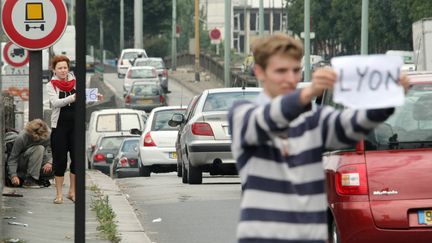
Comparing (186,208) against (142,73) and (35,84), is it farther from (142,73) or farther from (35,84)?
(142,73)

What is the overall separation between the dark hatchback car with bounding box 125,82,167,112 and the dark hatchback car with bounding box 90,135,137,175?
2261 cm

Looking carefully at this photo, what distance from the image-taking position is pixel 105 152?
34.0 meters

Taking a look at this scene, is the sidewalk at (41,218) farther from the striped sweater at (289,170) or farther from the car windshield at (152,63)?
the car windshield at (152,63)

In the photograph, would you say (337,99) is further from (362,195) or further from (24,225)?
(24,225)

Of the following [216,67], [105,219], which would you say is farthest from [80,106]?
[216,67]

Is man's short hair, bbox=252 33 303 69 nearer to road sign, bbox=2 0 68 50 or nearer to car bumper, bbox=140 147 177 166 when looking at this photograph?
road sign, bbox=2 0 68 50

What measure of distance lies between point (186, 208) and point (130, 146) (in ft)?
48.9

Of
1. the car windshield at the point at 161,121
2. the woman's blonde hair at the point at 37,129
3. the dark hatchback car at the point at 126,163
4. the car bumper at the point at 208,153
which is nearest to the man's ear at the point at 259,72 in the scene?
the woman's blonde hair at the point at 37,129

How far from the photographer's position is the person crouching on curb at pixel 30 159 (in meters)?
17.8

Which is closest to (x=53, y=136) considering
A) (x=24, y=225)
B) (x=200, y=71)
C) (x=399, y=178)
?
(x=24, y=225)

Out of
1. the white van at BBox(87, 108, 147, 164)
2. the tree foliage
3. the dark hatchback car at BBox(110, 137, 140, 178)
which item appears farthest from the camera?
the tree foliage

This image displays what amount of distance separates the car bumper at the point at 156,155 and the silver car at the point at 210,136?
455cm

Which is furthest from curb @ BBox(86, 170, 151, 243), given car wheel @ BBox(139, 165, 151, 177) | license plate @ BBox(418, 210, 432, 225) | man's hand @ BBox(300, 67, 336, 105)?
man's hand @ BBox(300, 67, 336, 105)

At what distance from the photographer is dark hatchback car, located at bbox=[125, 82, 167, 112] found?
190ft
